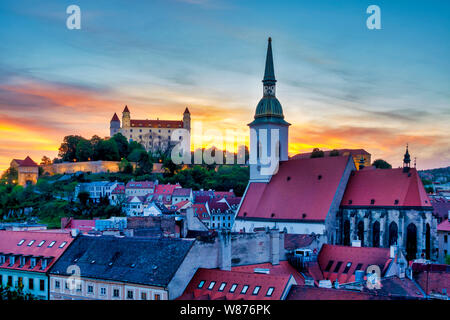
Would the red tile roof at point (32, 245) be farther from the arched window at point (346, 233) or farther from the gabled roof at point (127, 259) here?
the arched window at point (346, 233)

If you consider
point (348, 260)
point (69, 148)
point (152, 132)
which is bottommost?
point (348, 260)

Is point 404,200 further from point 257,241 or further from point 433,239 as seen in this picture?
point 257,241

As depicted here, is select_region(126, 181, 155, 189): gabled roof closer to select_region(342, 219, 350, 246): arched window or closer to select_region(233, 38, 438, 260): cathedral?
select_region(233, 38, 438, 260): cathedral

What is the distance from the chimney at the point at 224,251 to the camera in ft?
108

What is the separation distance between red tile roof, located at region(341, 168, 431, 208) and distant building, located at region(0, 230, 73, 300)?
2957 centimetres

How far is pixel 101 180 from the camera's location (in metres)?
141

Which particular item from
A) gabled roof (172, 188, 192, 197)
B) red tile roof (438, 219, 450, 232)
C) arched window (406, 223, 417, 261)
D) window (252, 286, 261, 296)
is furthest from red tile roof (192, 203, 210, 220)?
window (252, 286, 261, 296)

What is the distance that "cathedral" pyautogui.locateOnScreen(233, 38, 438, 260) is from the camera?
167 ft

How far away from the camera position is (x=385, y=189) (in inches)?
2117

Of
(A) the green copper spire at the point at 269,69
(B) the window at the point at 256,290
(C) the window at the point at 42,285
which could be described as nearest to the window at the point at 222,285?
(B) the window at the point at 256,290

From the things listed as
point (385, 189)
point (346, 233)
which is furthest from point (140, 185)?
point (385, 189)

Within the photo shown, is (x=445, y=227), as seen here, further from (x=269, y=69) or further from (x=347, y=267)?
(x=347, y=267)

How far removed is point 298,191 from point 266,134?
9.91 meters
